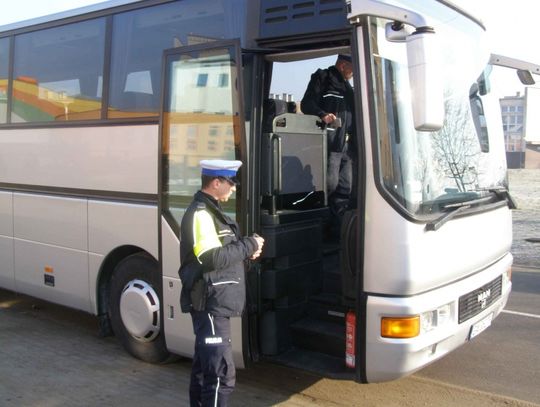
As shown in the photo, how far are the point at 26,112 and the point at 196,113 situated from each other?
280 cm

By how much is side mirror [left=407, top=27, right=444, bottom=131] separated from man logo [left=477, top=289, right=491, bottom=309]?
5.48ft

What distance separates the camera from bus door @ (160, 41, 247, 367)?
4.53 metres

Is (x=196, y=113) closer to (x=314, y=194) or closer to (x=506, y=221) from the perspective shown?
(x=314, y=194)

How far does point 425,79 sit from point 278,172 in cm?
156

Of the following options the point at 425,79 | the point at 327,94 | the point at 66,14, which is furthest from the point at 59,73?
the point at 425,79

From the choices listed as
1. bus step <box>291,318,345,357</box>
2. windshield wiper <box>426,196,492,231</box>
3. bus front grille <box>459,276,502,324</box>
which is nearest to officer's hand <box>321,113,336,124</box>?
windshield wiper <box>426,196,492,231</box>

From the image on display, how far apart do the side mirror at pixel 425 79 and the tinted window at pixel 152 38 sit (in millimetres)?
1567

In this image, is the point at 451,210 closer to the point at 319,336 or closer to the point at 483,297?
the point at 483,297

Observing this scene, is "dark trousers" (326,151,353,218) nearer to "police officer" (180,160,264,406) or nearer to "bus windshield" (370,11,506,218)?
"bus windshield" (370,11,506,218)

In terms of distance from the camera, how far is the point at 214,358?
362 centimetres

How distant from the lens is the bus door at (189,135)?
4.53 meters

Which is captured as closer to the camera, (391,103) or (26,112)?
(391,103)

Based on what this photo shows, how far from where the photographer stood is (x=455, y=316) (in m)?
4.24

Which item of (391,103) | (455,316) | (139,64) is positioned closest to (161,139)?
(139,64)
